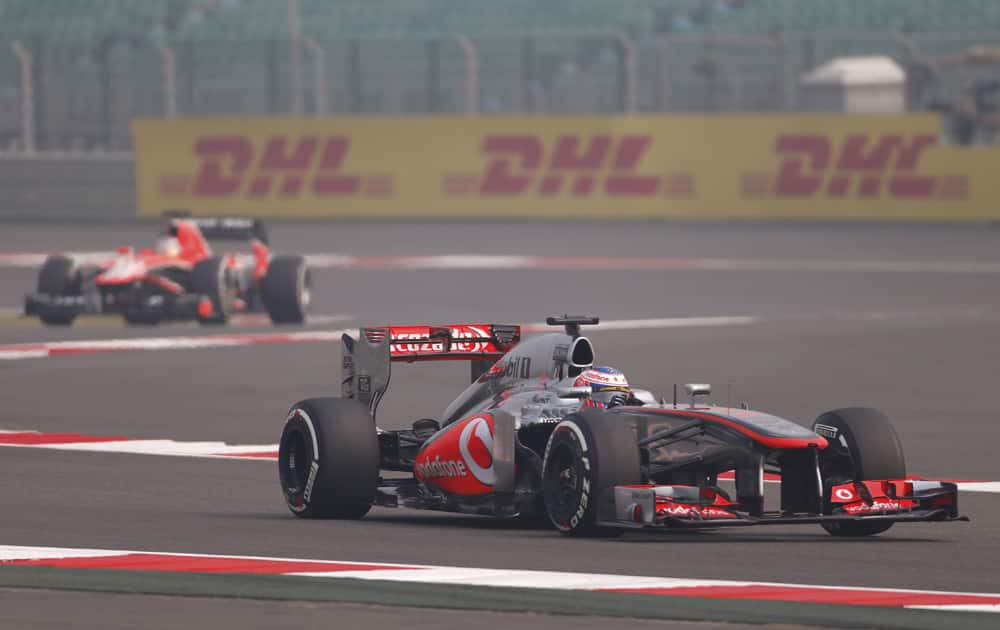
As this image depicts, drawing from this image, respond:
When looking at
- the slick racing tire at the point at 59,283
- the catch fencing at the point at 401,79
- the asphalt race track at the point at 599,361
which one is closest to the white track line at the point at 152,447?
the asphalt race track at the point at 599,361

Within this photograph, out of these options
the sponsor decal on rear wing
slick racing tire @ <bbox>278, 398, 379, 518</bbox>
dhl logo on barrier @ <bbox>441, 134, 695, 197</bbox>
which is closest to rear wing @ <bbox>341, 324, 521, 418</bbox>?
the sponsor decal on rear wing

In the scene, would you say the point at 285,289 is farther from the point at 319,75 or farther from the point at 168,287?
the point at 319,75

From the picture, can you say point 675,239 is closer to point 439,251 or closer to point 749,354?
point 439,251

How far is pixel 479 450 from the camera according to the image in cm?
999

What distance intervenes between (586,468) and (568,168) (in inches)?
1228

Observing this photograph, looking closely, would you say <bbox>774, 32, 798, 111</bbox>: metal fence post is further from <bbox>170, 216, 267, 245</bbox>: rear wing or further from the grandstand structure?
<bbox>170, 216, 267, 245</bbox>: rear wing

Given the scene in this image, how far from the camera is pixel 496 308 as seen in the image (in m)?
25.4

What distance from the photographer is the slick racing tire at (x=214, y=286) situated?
23484 millimetres

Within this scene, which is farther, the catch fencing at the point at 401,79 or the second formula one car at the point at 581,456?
the catch fencing at the point at 401,79

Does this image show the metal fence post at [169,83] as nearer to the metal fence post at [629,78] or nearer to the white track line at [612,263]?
the metal fence post at [629,78]

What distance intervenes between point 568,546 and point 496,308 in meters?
16.3

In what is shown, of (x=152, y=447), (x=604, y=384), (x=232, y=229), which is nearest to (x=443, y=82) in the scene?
(x=232, y=229)

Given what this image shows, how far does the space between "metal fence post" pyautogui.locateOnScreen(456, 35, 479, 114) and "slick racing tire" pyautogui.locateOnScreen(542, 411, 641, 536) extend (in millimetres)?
32592

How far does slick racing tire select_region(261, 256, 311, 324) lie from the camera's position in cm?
2356
